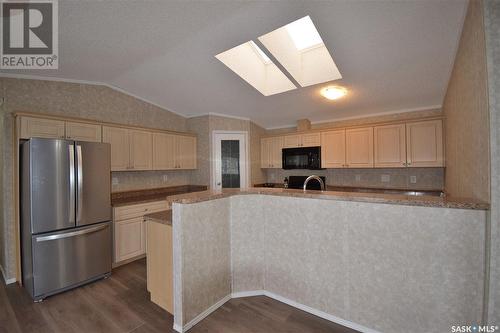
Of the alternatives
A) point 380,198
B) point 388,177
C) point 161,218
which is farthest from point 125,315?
point 388,177

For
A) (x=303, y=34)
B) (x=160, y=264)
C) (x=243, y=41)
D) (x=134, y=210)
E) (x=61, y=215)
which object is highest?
(x=303, y=34)

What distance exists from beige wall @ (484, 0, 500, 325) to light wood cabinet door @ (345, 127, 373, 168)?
104 inches

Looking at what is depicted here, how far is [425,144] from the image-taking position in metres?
3.31

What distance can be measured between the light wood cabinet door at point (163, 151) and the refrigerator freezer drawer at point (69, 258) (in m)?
1.46

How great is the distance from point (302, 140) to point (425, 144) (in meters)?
2.01

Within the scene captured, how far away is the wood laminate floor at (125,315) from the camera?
1.82 metres

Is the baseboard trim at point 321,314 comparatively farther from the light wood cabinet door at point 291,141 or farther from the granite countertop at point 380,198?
the light wood cabinet door at point 291,141

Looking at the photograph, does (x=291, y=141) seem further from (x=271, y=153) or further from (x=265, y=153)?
(x=265, y=153)

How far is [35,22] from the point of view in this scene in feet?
6.46

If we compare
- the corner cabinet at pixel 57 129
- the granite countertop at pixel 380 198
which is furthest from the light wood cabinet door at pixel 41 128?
the granite countertop at pixel 380 198

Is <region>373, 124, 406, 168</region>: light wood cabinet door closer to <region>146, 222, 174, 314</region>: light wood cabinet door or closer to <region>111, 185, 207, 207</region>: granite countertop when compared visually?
<region>111, 185, 207, 207</region>: granite countertop

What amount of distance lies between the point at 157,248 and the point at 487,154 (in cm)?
256

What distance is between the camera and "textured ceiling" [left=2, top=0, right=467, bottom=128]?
1871 mm

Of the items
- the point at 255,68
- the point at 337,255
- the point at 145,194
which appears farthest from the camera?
the point at 145,194
